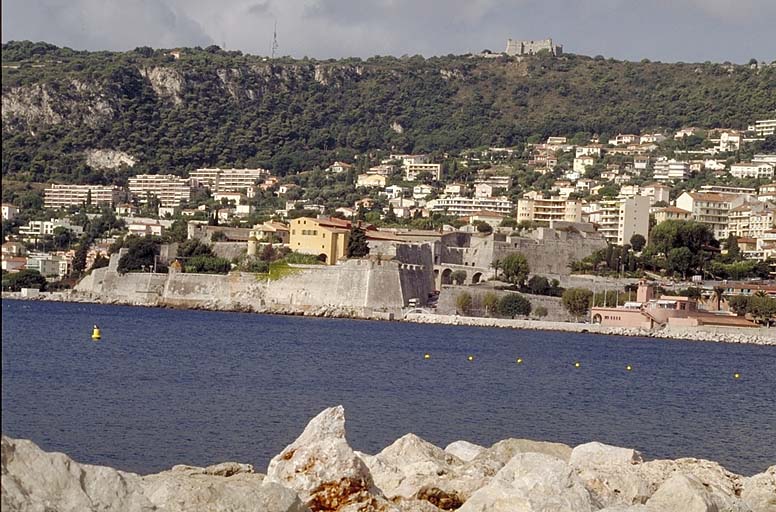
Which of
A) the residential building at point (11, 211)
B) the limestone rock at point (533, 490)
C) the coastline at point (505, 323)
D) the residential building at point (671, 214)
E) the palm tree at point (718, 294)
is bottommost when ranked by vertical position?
the coastline at point (505, 323)

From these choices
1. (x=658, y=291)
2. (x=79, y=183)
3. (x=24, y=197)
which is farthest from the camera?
(x=79, y=183)

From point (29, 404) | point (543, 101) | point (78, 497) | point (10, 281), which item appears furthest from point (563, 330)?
point (543, 101)

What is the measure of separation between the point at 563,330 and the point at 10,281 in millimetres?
22753

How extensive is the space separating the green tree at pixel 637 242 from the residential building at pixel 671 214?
3.05 meters

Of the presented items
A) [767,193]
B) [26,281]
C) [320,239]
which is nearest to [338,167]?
[767,193]

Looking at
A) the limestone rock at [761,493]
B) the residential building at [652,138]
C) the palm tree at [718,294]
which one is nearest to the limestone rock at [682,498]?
the limestone rock at [761,493]

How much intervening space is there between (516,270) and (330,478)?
46.8m

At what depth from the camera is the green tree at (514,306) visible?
50.2 m

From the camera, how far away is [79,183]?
292 feet

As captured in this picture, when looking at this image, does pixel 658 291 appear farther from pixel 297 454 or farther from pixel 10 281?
pixel 297 454

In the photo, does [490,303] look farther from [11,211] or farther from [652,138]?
[652,138]

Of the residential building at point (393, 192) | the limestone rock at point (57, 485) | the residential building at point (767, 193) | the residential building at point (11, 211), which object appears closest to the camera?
the limestone rock at point (57, 485)

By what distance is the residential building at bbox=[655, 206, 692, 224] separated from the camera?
63375 millimetres

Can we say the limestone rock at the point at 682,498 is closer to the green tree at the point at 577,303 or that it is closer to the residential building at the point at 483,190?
the green tree at the point at 577,303
